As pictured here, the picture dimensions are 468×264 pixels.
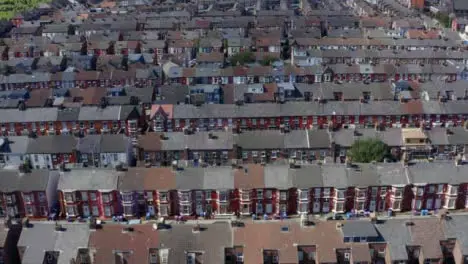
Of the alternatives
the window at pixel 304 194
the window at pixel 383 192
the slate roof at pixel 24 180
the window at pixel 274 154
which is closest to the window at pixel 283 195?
the window at pixel 304 194

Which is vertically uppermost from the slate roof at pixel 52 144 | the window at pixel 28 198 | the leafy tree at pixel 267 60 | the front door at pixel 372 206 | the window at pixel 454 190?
the leafy tree at pixel 267 60

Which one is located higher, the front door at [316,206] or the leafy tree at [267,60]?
the leafy tree at [267,60]

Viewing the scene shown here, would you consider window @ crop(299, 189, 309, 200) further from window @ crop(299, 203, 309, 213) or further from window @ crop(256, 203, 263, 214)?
window @ crop(256, 203, 263, 214)

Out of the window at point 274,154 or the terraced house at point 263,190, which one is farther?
the window at point 274,154

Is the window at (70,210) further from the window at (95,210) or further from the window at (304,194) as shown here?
the window at (304,194)

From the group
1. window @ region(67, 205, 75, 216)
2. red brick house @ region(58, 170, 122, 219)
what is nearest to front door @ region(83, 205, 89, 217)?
red brick house @ region(58, 170, 122, 219)

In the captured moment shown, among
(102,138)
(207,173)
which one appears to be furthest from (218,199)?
(102,138)
